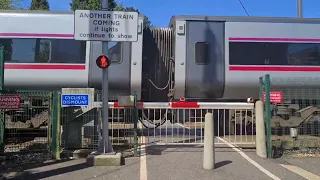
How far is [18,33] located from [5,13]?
709 millimetres

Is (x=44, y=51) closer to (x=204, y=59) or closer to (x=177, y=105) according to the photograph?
(x=177, y=105)

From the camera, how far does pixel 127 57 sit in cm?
1134

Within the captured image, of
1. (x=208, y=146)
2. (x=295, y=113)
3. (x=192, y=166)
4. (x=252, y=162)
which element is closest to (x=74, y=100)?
(x=192, y=166)

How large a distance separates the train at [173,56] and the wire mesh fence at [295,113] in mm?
836

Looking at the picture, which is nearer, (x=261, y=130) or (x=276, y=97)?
(x=261, y=130)

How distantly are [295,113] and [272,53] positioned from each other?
2128mm

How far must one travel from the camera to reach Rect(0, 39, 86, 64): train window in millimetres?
11375

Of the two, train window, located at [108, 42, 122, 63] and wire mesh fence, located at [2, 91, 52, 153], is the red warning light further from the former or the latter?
train window, located at [108, 42, 122, 63]

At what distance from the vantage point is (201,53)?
11609mm

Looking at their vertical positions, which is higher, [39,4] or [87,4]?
[39,4]

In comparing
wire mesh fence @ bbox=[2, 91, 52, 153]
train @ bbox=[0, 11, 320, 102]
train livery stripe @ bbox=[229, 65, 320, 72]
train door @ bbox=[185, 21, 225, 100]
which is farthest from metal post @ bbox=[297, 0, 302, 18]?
wire mesh fence @ bbox=[2, 91, 52, 153]

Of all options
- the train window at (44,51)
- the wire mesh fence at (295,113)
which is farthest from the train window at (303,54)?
the train window at (44,51)

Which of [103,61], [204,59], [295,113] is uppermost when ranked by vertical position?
[204,59]

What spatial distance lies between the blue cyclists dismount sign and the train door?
12.7 feet
